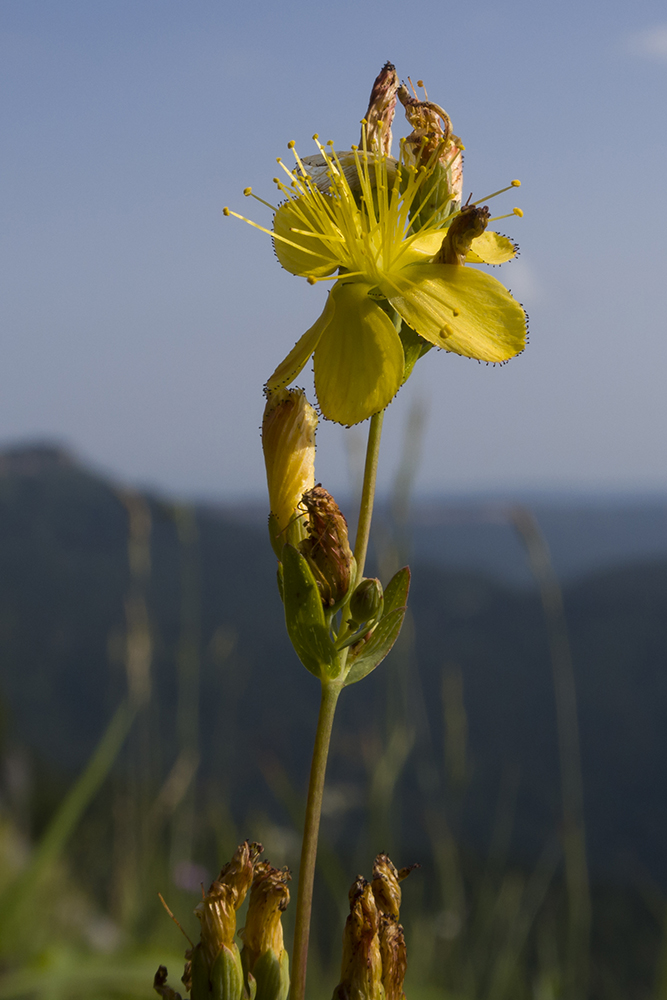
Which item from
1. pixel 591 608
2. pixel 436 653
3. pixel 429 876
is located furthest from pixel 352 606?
pixel 591 608

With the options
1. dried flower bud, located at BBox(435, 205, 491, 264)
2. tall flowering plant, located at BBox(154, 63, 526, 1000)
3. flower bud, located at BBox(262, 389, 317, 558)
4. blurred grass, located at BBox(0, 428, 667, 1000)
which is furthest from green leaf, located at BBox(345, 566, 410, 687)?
blurred grass, located at BBox(0, 428, 667, 1000)

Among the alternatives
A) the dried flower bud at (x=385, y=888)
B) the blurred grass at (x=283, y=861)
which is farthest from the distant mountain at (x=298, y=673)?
the dried flower bud at (x=385, y=888)

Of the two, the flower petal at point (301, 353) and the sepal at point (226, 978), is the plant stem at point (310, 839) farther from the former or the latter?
the flower petal at point (301, 353)

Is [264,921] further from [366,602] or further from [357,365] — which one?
[357,365]

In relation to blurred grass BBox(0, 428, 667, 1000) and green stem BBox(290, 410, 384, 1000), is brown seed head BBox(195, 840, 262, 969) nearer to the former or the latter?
green stem BBox(290, 410, 384, 1000)

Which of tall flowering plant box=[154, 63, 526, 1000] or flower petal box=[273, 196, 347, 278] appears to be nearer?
tall flowering plant box=[154, 63, 526, 1000]
